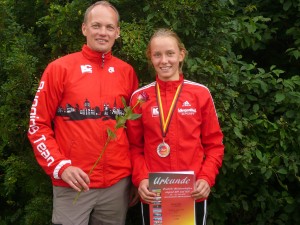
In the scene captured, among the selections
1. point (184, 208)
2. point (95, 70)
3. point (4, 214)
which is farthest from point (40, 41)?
point (184, 208)

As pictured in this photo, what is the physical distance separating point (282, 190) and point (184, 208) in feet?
5.53

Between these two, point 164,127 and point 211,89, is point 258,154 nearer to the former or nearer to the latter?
point 211,89

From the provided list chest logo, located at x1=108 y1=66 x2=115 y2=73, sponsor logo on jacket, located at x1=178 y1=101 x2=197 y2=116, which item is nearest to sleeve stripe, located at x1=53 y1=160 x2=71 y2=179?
chest logo, located at x1=108 y1=66 x2=115 y2=73

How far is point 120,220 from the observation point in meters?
3.41

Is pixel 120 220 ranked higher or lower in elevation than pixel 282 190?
higher

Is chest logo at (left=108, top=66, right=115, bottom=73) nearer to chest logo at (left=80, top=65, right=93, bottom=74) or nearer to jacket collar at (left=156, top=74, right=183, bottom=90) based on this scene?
chest logo at (left=80, top=65, right=93, bottom=74)

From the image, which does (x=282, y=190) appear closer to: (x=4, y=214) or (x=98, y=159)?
(x=98, y=159)

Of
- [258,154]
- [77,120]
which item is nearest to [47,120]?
[77,120]

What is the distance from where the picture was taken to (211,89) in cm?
377

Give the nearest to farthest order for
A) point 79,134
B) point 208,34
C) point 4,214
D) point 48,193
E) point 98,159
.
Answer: point 98,159 → point 79,134 → point 208,34 → point 48,193 → point 4,214

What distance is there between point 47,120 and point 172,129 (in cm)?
Result: 82

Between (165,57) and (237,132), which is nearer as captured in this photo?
(165,57)

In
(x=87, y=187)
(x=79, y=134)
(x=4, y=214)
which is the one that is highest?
(x=79, y=134)

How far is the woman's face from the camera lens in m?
3.33
